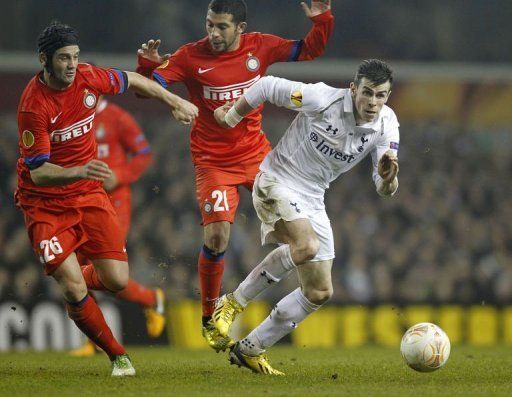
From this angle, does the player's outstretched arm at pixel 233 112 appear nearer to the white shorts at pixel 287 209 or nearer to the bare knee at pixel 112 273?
the white shorts at pixel 287 209

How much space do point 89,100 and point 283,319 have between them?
2227mm

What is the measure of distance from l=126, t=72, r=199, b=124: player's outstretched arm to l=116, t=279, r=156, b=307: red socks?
318cm

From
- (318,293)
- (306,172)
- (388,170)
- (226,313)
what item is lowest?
(226,313)

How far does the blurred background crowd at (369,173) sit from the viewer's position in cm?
1461

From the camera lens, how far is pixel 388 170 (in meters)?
7.51

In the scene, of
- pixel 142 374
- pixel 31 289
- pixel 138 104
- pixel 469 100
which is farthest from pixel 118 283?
pixel 469 100

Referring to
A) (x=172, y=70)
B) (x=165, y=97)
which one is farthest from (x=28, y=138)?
(x=172, y=70)

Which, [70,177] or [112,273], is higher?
[70,177]

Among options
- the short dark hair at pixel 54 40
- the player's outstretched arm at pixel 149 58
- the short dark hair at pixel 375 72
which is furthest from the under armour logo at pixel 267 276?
the short dark hair at pixel 54 40

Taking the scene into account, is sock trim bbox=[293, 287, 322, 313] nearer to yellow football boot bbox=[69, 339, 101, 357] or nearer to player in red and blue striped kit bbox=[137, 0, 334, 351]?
player in red and blue striped kit bbox=[137, 0, 334, 351]

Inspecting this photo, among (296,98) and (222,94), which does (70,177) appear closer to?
(296,98)

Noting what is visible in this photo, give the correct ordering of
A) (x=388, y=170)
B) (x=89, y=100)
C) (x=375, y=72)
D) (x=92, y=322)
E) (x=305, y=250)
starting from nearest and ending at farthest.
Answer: (x=388, y=170), (x=375, y=72), (x=305, y=250), (x=92, y=322), (x=89, y=100)

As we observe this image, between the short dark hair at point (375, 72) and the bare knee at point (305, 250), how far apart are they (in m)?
1.23

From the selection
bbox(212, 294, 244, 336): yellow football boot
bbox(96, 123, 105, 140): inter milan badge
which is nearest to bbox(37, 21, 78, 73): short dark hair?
bbox(212, 294, 244, 336): yellow football boot
